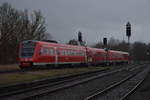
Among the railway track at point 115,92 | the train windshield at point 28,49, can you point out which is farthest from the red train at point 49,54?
the railway track at point 115,92

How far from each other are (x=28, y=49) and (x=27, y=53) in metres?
0.44

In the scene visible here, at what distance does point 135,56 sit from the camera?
407 ft

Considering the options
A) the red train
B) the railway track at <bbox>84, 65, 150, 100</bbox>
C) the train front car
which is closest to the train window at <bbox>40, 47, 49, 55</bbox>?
the red train

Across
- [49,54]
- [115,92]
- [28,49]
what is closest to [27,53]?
[28,49]

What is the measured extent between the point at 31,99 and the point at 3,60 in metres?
43.5

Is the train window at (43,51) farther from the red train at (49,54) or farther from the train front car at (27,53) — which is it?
the train front car at (27,53)

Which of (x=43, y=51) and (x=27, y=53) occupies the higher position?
(x=43, y=51)

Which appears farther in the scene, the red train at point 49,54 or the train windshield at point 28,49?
the train windshield at point 28,49

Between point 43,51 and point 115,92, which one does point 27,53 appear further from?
point 115,92

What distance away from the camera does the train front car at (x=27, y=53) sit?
1019 inches

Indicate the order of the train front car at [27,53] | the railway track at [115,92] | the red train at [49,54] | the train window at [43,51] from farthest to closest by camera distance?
the train window at [43,51]
the red train at [49,54]
the train front car at [27,53]
the railway track at [115,92]

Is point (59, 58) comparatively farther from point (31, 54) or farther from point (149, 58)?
point (149, 58)

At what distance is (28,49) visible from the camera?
26578 millimetres

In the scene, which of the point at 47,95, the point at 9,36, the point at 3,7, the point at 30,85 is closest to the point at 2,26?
the point at 9,36
